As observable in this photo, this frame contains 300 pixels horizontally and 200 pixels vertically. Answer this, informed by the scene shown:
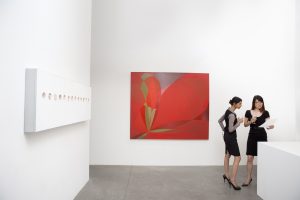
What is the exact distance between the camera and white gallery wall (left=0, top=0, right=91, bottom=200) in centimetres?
180

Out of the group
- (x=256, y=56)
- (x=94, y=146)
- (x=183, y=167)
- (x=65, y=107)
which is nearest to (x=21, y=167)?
(x=65, y=107)

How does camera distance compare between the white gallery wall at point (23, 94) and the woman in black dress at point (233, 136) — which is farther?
the woman in black dress at point (233, 136)

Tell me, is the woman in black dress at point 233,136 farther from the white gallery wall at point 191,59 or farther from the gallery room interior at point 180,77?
the white gallery wall at point 191,59

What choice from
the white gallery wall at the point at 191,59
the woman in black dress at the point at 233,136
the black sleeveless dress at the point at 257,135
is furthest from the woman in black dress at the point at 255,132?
the white gallery wall at the point at 191,59

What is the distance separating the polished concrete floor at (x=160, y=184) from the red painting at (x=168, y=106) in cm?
92

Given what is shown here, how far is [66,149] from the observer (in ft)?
10.3

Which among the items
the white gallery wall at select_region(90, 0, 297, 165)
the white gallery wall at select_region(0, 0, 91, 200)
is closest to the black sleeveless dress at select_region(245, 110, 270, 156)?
the white gallery wall at select_region(90, 0, 297, 165)

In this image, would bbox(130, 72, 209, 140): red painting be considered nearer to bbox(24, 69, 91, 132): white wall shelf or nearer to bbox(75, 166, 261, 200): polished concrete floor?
bbox(75, 166, 261, 200): polished concrete floor

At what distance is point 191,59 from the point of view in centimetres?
563

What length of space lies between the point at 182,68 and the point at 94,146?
9.89 feet

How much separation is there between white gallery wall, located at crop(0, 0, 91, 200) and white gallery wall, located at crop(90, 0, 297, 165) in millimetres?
1824

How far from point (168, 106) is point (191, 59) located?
1364mm

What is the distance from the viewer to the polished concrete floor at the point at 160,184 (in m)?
3.65

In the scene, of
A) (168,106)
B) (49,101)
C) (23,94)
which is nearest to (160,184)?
(168,106)
